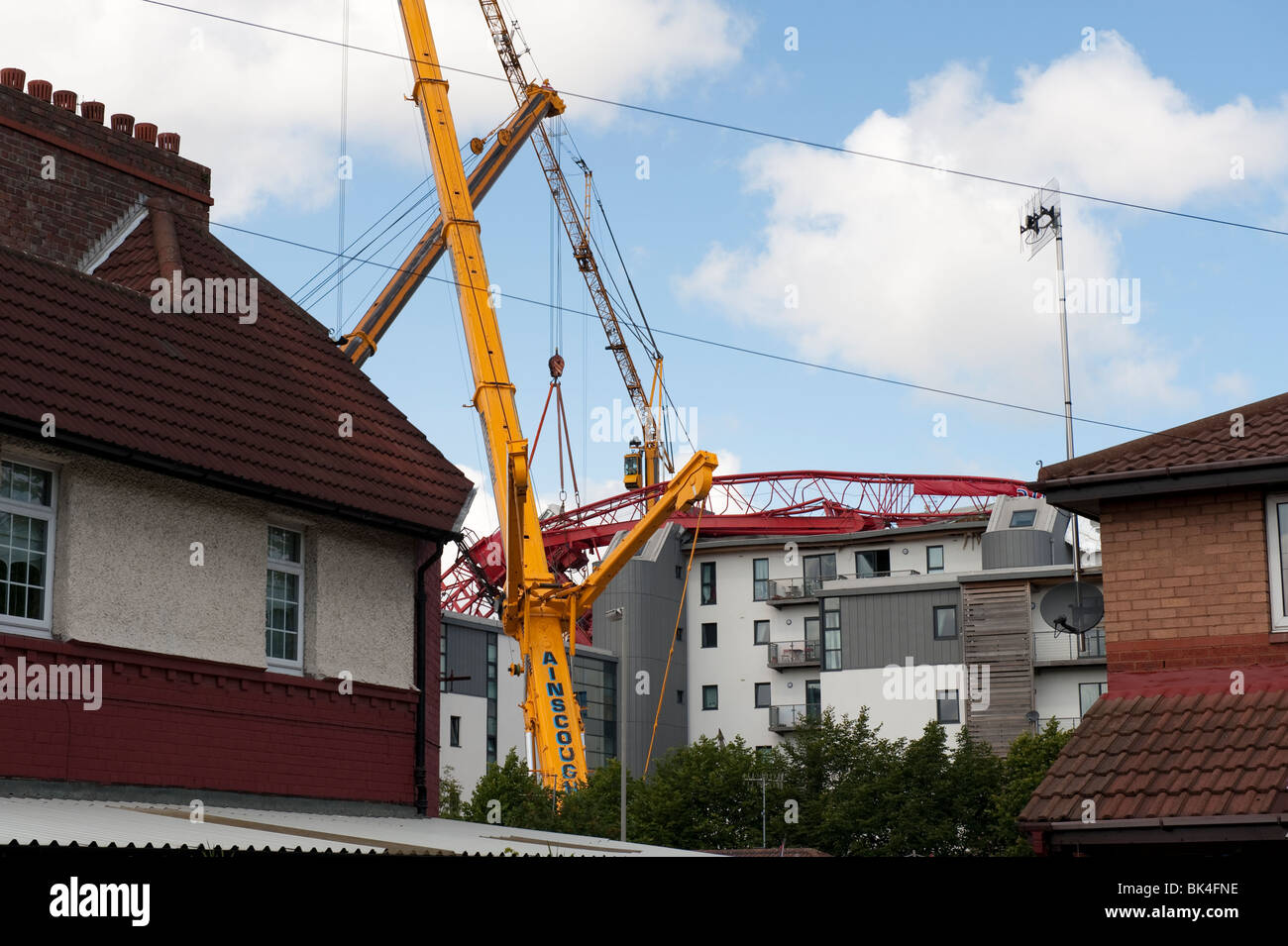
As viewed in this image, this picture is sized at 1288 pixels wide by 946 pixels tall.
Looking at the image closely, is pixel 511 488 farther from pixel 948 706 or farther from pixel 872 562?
pixel 872 562

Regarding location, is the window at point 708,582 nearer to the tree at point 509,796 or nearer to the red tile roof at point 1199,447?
the tree at point 509,796

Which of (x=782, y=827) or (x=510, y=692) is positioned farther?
(x=510, y=692)

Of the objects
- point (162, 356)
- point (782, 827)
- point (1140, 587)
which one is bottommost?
point (782, 827)

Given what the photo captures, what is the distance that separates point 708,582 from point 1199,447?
66.8 metres

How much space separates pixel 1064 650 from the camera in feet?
209

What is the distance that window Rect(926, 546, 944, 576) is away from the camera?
259ft

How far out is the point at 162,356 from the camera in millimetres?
18109

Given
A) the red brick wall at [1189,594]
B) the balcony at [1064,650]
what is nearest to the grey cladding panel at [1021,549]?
the balcony at [1064,650]

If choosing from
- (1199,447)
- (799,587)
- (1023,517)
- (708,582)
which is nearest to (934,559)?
(799,587)

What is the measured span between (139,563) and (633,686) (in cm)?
6429

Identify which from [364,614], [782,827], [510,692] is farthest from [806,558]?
[364,614]

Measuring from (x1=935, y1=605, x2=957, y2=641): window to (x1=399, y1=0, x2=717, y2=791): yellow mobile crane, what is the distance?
28787mm
